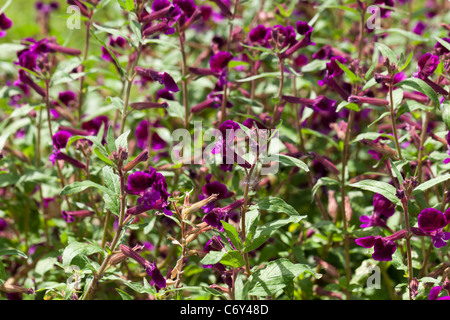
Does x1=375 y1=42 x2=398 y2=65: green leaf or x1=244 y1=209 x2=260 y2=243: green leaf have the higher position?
x1=375 y1=42 x2=398 y2=65: green leaf

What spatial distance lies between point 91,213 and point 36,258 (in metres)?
0.54

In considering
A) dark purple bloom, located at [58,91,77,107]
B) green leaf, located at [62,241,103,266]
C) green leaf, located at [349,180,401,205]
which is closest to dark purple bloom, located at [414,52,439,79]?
green leaf, located at [349,180,401,205]

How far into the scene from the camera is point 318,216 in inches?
112

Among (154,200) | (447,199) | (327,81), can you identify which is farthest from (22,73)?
(447,199)

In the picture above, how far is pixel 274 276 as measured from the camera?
1.76 m

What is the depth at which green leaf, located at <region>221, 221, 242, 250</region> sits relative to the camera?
168 centimetres

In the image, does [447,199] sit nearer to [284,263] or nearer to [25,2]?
[284,263]

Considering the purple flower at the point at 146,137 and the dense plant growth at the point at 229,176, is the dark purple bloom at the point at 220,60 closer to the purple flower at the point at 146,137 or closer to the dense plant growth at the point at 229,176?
the dense plant growth at the point at 229,176

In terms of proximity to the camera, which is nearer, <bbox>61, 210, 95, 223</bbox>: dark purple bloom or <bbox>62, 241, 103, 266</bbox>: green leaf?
<bbox>62, 241, 103, 266</bbox>: green leaf

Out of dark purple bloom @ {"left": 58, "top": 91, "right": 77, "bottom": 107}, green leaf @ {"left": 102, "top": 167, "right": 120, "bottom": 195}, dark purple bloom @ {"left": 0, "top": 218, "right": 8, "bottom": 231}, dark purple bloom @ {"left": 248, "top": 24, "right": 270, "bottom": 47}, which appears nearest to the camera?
green leaf @ {"left": 102, "top": 167, "right": 120, "bottom": 195}

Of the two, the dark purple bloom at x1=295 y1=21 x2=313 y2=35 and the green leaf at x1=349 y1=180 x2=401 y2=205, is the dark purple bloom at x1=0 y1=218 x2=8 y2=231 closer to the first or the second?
the dark purple bloom at x1=295 y1=21 x2=313 y2=35

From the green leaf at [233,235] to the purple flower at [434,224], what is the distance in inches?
23.4

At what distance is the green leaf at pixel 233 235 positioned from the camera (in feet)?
5.52

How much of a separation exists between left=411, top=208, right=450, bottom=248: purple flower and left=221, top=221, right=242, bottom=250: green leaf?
23.4 inches
